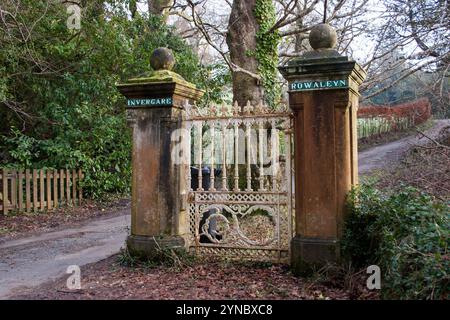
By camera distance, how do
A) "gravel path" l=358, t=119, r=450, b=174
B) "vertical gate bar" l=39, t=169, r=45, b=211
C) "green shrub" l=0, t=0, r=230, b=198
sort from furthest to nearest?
"gravel path" l=358, t=119, r=450, b=174 → "green shrub" l=0, t=0, r=230, b=198 → "vertical gate bar" l=39, t=169, r=45, b=211

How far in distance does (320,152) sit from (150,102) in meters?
2.52

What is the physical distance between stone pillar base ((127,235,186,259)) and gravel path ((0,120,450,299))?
3.33 feet

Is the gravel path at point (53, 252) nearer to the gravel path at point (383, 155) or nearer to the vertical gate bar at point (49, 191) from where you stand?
the vertical gate bar at point (49, 191)

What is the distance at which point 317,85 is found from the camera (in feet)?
18.4

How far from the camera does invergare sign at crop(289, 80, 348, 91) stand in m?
5.51

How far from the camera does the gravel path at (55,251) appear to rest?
20.4 ft

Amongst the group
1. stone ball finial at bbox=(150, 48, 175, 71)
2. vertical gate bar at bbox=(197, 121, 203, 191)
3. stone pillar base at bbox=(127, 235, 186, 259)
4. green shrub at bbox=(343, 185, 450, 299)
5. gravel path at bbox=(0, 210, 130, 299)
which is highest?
stone ball finial at bbox=(150, 48, 175, 71)

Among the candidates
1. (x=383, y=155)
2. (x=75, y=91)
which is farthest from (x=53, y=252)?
(x=383, y=155)

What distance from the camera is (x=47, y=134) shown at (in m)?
13.3

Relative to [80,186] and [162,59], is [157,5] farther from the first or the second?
[162,59]

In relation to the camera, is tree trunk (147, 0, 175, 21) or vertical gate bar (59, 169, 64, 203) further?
tree trunk (147, 0, 175, 21)

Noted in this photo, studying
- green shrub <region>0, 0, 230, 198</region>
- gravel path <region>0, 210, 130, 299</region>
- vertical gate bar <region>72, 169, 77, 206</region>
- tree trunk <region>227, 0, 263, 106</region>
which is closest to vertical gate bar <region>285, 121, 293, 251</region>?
gravel path <region>0, 210, 130, 299</region>

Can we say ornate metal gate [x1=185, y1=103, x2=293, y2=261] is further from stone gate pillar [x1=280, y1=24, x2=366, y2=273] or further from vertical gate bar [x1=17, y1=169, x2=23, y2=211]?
vertical gate bar [x1=17, y1=169, x2=23, y2=211]

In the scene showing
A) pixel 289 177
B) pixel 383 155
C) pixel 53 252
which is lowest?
pixel 53 252
